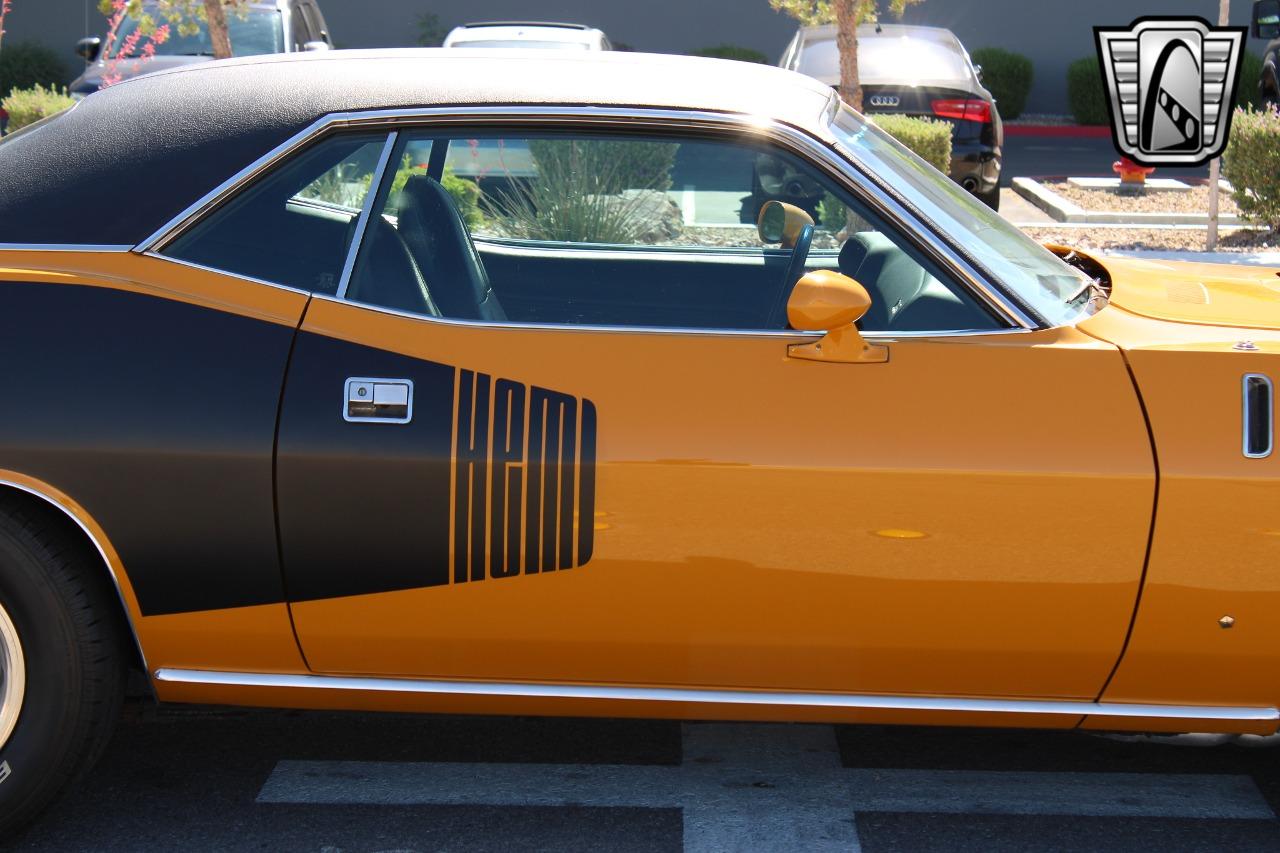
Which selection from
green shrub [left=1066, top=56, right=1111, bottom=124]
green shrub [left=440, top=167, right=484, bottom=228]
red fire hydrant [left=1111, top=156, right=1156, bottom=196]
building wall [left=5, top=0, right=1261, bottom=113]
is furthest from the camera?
building wall [left=5, top=0, right=1261, bottom=113]

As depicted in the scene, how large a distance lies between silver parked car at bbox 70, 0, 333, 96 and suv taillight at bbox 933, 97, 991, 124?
17.9 ft

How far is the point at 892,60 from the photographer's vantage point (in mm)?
13578

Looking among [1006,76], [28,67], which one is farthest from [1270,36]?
[28,67]

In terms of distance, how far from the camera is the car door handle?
10.5ft

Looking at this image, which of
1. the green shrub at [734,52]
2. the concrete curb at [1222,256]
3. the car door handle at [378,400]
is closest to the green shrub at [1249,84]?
the green shrub at [734,52]

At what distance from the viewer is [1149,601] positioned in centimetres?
321

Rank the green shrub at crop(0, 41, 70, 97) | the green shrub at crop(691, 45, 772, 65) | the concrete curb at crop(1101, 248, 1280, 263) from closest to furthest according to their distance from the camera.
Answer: the concrete curb at crop(1101, 248, 1280, 263) → the green shrub at crop(0, 41, 70, 97) → the green shrub at crop(691, 45, 772, 65)

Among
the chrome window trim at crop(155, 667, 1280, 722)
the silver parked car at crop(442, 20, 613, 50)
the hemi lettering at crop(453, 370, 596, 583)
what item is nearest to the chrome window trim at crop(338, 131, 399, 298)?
the hemi lettering at crop(453, 370, 596, 583)

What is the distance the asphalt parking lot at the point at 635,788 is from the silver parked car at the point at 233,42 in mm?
10502

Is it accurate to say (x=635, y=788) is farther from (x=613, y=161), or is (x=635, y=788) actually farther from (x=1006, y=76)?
(x=1006, y=76)

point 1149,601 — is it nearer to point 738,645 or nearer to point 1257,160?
point 738,645

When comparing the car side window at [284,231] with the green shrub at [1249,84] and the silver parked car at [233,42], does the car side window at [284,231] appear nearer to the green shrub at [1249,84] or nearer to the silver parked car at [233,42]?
the silver parked car at [233,42]

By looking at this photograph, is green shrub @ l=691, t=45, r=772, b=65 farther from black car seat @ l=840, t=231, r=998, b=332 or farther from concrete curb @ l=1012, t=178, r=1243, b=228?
black car seat @ l=840, t=231, r=998, b=332

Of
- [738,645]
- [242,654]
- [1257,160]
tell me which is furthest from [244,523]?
[1257,160]
